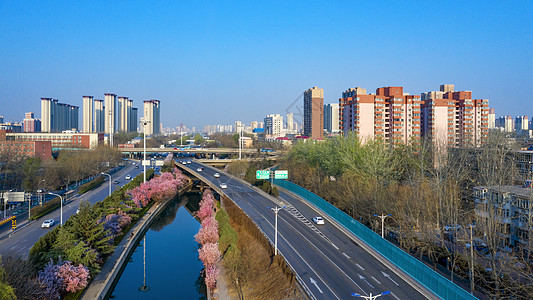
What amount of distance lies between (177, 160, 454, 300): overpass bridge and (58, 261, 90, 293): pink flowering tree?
8582mm

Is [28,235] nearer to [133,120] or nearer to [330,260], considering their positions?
[330,260]

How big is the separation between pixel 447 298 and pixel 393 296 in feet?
5.72

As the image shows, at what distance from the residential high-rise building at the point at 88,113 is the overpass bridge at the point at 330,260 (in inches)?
4394

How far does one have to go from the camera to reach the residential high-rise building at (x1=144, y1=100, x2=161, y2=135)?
160188 millimetres

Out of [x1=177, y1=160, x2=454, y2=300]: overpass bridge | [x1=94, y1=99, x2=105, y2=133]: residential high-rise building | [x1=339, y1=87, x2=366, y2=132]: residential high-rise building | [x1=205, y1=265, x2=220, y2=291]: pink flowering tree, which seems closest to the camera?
[x1=177, y1=160, x2=454, y2=300]: overpass bridge

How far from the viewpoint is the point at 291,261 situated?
17.4m

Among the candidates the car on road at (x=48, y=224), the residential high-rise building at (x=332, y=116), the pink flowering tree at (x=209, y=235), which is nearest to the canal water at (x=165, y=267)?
the pink flowering tree at (x=209, y=235)

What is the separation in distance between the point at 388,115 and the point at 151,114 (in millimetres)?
124974

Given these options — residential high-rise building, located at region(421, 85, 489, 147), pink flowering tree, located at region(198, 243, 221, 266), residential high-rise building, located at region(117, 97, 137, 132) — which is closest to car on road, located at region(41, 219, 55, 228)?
pink flowering tree, located at region(198, 243, 221, 266)

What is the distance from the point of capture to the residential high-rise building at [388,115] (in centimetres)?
5450

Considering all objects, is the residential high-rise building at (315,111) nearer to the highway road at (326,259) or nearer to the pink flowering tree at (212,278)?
the highway road at (326,259)

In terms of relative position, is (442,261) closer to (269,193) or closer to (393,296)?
(393,296)

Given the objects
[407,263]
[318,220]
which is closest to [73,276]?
[407,263]

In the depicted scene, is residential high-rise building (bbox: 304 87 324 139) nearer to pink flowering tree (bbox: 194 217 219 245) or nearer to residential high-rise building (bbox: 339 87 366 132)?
residential high-rise building (bbox: 339 87 366 132)
